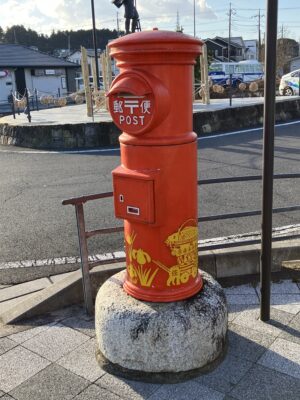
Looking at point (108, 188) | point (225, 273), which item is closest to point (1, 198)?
point (108, 188)

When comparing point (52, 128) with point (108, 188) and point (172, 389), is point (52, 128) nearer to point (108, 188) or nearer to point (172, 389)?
point (108, 188)

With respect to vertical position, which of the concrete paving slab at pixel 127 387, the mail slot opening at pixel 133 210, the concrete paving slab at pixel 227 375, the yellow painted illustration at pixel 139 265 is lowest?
the concrete paving slab at pixel 127 387

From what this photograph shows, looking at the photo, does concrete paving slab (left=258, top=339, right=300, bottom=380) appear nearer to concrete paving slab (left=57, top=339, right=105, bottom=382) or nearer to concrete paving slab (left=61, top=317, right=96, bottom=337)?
concrete paving slab (left=57, top=339, right=105, bottom=382)

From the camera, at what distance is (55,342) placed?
3176 mm

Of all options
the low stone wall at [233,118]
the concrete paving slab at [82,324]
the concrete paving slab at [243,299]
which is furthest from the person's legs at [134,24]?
the concrete paving slab at [82,324]

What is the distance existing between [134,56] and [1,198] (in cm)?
549

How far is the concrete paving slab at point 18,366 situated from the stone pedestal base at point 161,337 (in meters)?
0.43

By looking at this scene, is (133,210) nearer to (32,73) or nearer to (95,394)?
(95,394)

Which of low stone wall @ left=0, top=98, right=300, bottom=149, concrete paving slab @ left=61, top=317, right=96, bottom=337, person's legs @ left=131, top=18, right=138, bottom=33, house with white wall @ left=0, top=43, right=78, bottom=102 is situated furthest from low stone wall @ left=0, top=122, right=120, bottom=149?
house with white wall @ left=0, top=43, right=78, bottom=102

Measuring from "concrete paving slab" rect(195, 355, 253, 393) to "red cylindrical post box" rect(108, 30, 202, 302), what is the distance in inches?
19.9

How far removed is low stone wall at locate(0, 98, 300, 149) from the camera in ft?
40.2

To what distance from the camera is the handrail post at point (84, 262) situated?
3328mm

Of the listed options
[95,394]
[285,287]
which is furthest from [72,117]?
[95,394]

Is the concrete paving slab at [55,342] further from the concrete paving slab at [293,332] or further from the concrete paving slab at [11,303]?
the concrete paving slab at [293,332]
